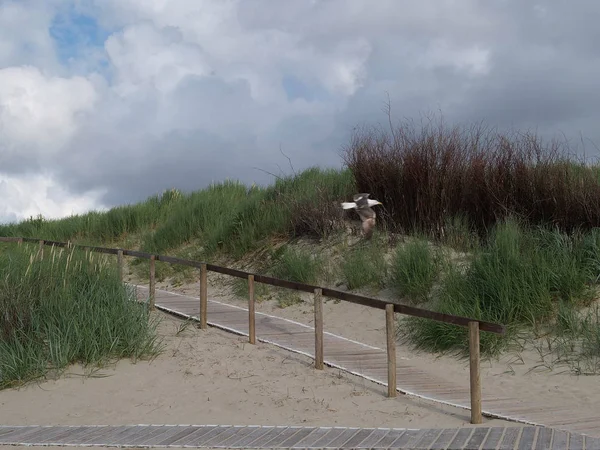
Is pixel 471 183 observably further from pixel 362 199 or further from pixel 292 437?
pixel 292 437

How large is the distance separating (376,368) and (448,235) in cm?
491

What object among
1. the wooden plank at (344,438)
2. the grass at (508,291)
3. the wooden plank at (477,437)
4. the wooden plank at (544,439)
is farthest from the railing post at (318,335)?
the wooden plank at (544,439)

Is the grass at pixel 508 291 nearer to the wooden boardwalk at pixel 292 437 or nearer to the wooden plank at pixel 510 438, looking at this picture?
the wooden plank at pixel 510 438

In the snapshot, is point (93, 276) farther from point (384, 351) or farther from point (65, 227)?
point (65, 227)

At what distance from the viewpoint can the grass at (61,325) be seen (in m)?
9.28

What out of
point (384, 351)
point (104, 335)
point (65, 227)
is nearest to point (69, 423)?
point (104, 335)

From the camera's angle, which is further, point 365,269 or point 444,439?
point 365,269

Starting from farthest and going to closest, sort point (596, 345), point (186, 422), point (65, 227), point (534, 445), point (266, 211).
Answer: point (65, 227) → point (266, 211) → point (596, 345) → point (186, 422) → point (534, 445)

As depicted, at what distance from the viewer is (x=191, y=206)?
19953 millimetres

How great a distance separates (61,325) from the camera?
31.8ft

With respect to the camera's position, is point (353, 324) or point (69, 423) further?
point (353, 324)

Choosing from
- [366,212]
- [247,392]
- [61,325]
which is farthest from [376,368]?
[366,212]

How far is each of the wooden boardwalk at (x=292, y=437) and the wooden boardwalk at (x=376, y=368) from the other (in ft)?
1.86

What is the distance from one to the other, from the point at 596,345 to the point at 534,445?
3657 millimetres
